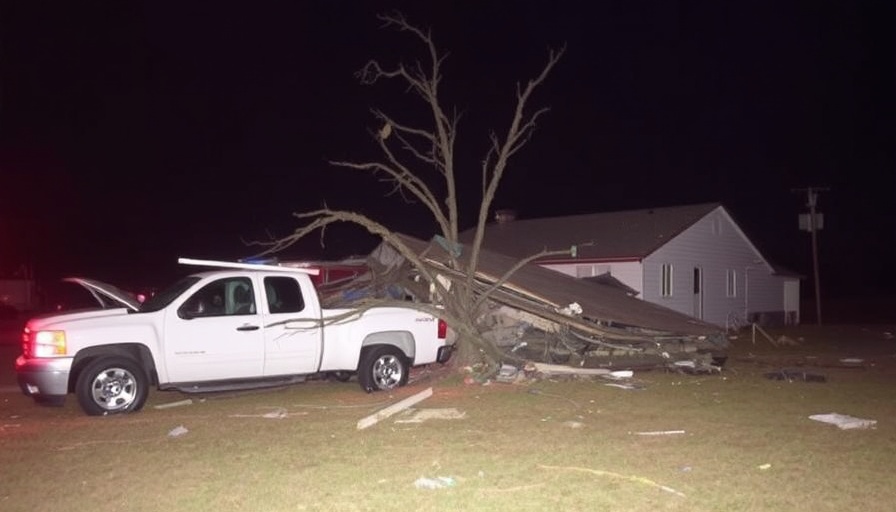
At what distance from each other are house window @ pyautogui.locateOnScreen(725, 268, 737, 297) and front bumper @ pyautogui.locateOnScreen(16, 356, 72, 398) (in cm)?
2517

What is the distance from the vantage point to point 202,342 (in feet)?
31.6

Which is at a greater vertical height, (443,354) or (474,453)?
(443,354)

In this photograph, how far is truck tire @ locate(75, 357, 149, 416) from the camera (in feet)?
30.1

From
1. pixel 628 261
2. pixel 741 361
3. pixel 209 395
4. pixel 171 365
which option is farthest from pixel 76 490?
pixel 628 261

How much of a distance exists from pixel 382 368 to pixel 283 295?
6.38ft

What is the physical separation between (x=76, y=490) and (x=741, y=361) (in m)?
12.9

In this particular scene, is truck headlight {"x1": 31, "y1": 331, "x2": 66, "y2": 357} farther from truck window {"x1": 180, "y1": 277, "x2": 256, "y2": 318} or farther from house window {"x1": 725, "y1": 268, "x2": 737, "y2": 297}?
house window {"x1": 725, "y1": 268, "x2": 737, "y2": 297}

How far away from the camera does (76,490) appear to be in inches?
236

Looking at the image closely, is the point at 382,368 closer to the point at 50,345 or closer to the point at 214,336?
the point at 214,336

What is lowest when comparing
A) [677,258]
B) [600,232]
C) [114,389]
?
[114,389]

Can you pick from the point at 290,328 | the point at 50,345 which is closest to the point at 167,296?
the point at 50,345

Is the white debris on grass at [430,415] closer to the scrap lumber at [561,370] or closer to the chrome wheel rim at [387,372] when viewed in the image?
the chrome wheel rim at [387,372]

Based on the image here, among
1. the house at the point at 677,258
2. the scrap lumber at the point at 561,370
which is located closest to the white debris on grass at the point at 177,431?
the scrap lumber at the point at 561,370

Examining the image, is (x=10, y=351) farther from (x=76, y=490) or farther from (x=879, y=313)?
(x=879, y=313)
